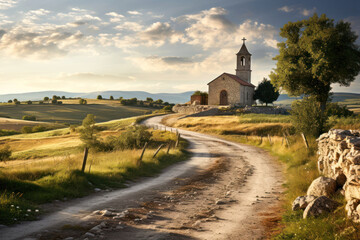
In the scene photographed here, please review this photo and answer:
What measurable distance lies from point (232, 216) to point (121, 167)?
958 cm

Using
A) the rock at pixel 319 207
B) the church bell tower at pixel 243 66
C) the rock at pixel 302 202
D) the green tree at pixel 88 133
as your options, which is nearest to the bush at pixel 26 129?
the green tree at pixel 88 133

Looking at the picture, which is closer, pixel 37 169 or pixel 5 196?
pixel 5 196

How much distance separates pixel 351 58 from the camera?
117ft

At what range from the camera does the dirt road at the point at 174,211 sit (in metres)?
8.35

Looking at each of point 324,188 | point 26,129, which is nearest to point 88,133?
point 324,188

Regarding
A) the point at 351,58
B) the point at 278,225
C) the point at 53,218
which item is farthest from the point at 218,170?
the point at 351,58

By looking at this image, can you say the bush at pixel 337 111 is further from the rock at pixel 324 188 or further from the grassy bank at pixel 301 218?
the rock at pixel 324 188

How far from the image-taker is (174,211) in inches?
421

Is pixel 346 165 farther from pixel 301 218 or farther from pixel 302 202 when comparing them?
pixel 301 218

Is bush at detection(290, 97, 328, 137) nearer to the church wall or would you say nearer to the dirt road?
the dirt road

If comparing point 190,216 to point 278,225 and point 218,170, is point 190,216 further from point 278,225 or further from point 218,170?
point 218,170

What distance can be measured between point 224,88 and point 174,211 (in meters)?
68.7

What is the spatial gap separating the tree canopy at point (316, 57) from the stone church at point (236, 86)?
35.3 meters

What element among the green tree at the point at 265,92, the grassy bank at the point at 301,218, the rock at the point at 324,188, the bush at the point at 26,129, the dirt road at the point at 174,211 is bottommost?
the bush at the point at 26,129
